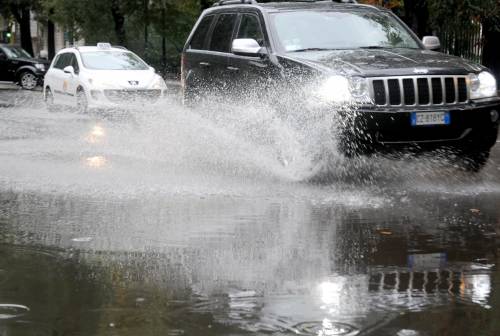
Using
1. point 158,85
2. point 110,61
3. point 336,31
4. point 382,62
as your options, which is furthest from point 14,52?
point 382,62

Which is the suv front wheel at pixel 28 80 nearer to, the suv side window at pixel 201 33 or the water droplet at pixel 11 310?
the suv side window at pixel 201 33

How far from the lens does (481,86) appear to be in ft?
31.0

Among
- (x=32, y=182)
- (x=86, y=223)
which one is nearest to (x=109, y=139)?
(x=32, y=182)

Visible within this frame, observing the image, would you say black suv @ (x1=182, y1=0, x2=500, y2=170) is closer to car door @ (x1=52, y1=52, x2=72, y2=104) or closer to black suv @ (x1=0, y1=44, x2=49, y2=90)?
car door @ (x1=52, y1=52, x2=72, y2=104)

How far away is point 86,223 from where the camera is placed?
7.36 meters

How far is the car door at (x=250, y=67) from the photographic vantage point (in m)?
10.1

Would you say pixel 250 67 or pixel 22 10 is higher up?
pixel 250 67

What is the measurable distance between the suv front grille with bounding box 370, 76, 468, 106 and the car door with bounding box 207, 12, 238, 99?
256 cm

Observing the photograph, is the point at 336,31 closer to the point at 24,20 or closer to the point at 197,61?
the point at 197,61

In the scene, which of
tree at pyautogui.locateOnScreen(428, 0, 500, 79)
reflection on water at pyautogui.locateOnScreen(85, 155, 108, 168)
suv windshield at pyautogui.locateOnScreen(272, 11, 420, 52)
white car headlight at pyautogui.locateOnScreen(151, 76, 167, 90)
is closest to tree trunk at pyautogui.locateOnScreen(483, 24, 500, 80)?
tree at pyautogui.locateOnScreen(428, 0, 500, 79)

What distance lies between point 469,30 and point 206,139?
14920 mm

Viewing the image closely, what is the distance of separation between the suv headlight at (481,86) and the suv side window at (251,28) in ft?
7.88

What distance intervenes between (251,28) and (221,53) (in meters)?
0.63

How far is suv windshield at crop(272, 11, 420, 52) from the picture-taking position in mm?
10172
